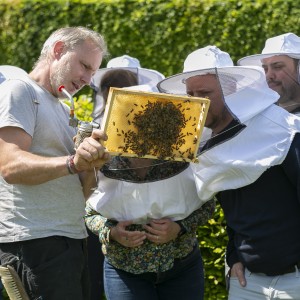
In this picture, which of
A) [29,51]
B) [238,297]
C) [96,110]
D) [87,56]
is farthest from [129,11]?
[238,297]

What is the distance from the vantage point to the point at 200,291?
14.1ft

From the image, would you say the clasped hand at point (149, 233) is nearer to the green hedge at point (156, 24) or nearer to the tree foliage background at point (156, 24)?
the tree foliage background at point (156, 24)

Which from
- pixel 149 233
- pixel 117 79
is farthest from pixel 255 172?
pixel 117 79

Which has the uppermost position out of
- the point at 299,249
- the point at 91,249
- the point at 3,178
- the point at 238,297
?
the point at 3,178

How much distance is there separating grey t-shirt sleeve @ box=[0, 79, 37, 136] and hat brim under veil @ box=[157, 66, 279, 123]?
780 mm

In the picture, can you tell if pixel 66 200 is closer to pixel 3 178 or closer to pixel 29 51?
pixel 3 178

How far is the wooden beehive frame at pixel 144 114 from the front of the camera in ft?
11.7

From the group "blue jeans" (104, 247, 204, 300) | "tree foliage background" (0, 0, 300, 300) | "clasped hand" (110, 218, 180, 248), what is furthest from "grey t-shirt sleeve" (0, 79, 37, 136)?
"tree foliage background" (0, 0, 300, 300)

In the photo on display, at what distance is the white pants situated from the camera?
3657mm

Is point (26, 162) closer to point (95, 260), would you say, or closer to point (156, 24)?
point (95, 260)

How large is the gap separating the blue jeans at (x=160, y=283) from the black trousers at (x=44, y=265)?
424 millimetres

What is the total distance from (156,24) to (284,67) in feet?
12.2

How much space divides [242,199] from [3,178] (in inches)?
46.5

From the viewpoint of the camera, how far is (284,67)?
4.52 m
